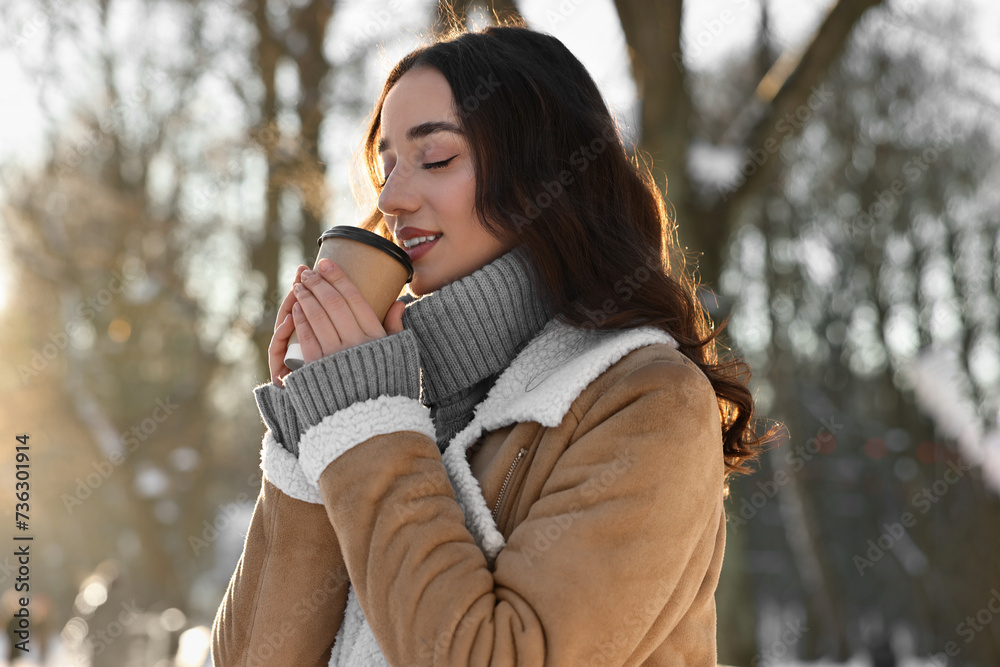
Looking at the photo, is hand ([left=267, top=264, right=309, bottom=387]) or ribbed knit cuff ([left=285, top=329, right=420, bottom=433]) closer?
ribbed knit cuff ([left=285, top=329, right=420, bottom=433])

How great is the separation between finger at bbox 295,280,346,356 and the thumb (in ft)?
0.38

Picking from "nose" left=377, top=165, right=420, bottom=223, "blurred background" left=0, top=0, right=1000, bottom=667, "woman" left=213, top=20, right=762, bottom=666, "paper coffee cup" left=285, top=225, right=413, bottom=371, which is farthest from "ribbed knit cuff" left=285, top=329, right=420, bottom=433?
"blurred background" left=0, top=0, right=1000, bottom=667

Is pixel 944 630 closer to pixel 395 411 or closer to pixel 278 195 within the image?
pixel 278 195

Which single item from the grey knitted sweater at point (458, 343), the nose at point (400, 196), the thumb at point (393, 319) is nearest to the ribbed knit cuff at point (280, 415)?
→ the grey knitted sweater at point (458, 343)

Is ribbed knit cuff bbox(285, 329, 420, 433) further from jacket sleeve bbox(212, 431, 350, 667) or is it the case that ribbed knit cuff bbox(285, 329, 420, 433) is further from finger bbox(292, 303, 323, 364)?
jacket sleeve bbox(212, 431, 350, 667)

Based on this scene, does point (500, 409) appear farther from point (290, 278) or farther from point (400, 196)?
point (290, 278)

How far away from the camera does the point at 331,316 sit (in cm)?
150

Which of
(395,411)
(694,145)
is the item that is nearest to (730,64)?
(694,145)

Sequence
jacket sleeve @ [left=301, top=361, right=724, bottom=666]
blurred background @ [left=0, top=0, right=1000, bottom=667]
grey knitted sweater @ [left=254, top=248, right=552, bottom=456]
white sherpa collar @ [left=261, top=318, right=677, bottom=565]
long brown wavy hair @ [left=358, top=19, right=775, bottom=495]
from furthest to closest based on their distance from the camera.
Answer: blurred background @ [left=0, top=0, right=1000, bottom=667]
long brown wavy hair @ [left=358, top=19, right=775, bottom=495]
grey knitted sweater @ [left=254, top=248, right=552, bottom=456]
white sherpa collar @ [left=261, top=318, right=677, bottom=565]
jacket sleeve @ [left=301, top=361, right=724, bottom=666]

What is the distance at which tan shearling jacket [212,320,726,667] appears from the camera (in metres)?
1.23

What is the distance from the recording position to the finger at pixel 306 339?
1491mm

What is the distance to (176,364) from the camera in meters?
16.5

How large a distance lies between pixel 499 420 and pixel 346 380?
0.31m

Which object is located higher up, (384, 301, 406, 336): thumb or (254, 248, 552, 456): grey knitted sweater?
(384, 301, 406, 336): thumb
